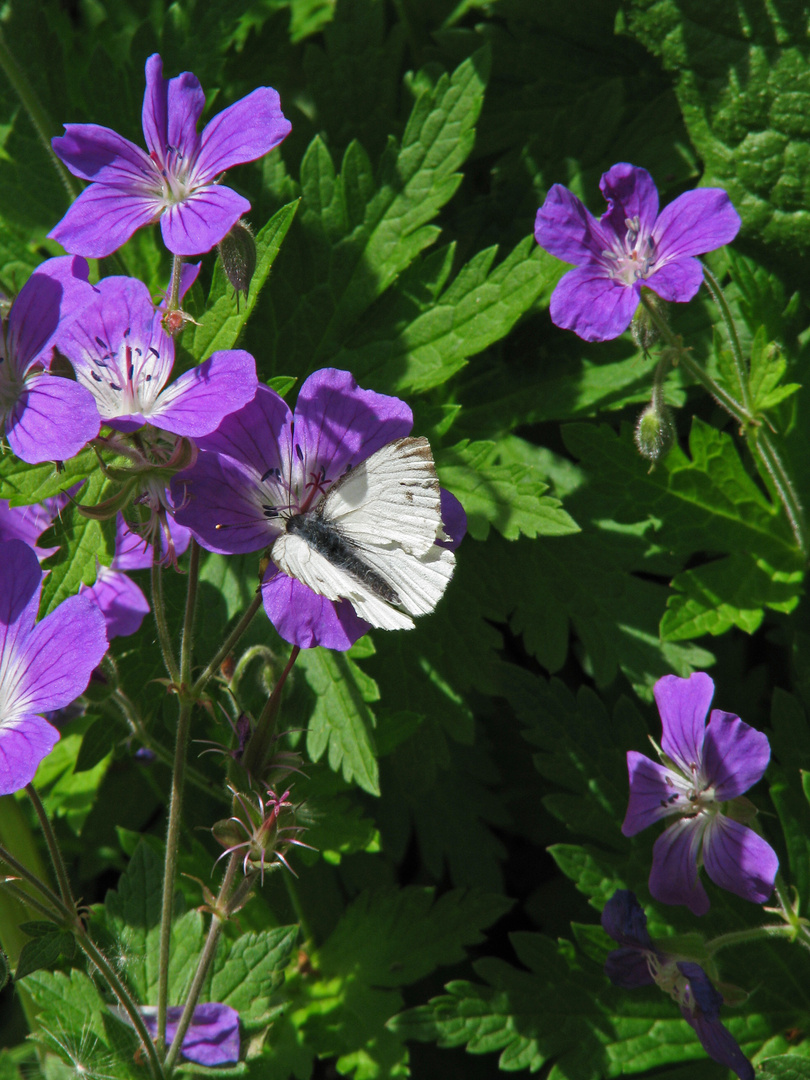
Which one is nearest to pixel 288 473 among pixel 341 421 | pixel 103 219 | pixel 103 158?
pixel 341 421

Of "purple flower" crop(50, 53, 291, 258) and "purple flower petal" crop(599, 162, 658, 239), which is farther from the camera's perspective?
"purple flower petal" crop(599, 162, 658, 239)

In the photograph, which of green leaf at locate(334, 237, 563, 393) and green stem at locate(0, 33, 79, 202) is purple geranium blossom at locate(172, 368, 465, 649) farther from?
green stem at locate(0, 33, 79, 202)

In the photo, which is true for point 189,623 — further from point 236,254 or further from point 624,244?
point 624,244

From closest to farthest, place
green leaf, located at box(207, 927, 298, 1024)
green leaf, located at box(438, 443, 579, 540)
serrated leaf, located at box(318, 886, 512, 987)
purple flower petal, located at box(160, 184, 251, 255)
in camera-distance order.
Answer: purple flower petal, located at box(160, 184, 251, 255)
green leaf, located at box(207, 927, 298, 1024)
green leaf, located at box(438, 443, 579, 540)
serrated leaf, located at box(318, 886, 512, 987)

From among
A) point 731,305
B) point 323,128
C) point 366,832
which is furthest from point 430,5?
point 366,832

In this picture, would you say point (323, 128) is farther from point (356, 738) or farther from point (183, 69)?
point (356, 738)

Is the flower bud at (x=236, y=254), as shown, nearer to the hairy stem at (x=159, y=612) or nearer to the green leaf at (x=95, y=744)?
the hairy stem at (x=159, y=612)

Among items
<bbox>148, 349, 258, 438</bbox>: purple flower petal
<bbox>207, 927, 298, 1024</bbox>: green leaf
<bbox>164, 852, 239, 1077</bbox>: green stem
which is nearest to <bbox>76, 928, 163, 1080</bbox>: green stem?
<bbox>164, 852, 239, 1077</bbox>: green stem
